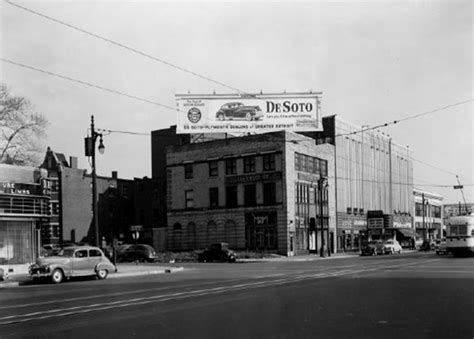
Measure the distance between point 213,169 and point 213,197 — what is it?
2880mm

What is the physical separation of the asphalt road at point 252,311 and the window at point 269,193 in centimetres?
3741

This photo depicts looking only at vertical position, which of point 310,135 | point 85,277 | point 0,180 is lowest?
point 85,277

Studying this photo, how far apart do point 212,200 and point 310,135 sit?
1580cm

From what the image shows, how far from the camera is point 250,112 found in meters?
61.2

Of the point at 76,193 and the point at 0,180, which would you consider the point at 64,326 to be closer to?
the point at 0,180

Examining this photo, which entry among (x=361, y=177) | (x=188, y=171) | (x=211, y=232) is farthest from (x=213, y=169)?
(x=361, y=177)

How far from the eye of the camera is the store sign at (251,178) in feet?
192

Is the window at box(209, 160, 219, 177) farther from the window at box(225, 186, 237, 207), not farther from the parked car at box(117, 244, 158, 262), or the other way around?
the parked car at box(117, 244, 158, 262)

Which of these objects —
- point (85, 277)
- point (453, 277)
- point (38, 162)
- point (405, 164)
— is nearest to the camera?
point (453, 277)

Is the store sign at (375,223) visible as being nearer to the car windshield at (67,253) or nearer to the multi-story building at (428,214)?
the multi-story building at (428,214)

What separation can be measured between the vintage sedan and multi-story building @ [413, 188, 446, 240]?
236ft

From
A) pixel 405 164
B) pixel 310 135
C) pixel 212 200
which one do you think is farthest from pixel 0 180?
pixel 405 164

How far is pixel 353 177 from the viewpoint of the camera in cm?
7275

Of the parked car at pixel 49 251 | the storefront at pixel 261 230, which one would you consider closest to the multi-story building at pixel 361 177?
the storefront at pixel 261 230
